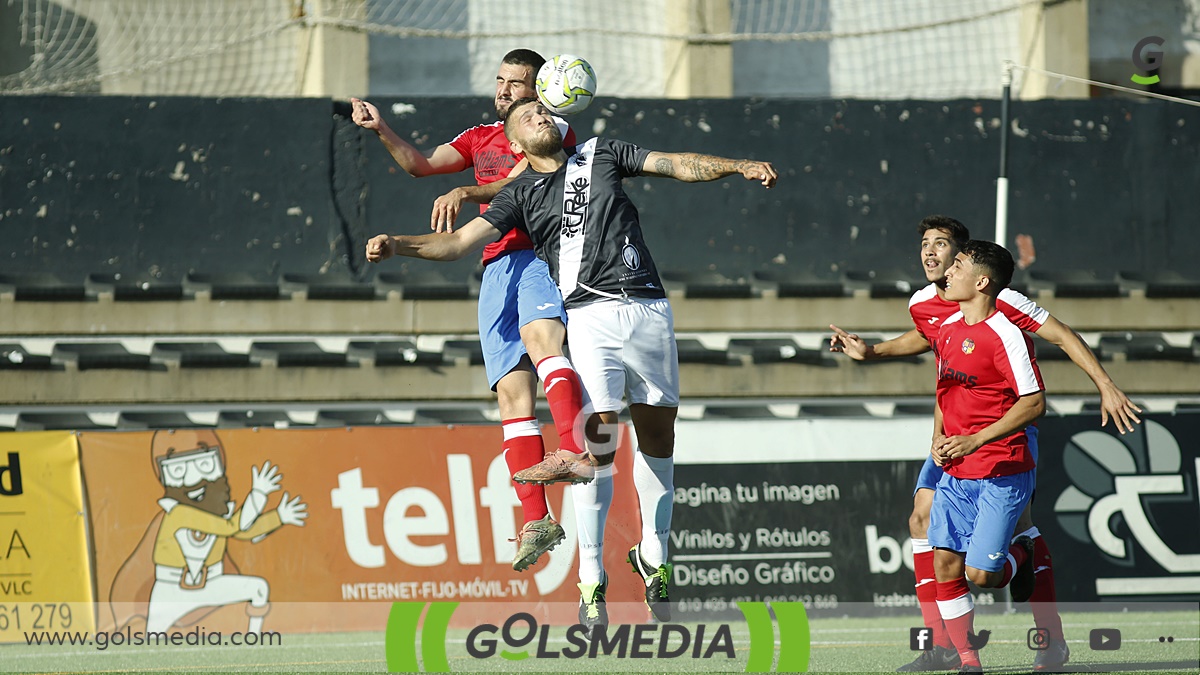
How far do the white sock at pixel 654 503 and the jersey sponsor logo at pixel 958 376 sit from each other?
1564mm

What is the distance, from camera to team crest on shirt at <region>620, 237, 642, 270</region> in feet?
20.9

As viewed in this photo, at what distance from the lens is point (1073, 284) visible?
14.1 meters

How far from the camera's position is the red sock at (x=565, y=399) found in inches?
251

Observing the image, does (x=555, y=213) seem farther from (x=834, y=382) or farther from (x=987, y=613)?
(x=834, y=382)

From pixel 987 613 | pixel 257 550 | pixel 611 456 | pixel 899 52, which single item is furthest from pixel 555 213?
pixel 899 52

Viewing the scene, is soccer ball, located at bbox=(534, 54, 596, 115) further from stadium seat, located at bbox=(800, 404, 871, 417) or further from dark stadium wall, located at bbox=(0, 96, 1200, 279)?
dark stadium wall, located at bbox=(0, 96, 1200, 279)

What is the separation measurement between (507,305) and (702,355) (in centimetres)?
665

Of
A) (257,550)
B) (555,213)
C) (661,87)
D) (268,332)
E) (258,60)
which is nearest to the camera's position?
(555,213)

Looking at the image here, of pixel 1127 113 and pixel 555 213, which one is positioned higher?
pixel 1127 113

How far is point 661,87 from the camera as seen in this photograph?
55.6 ft

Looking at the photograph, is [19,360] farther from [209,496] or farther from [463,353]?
[463,353]

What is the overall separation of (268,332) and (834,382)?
19.3 feet

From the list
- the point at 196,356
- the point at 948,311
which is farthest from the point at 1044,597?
the point at 196,356

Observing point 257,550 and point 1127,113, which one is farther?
point 1127,113
